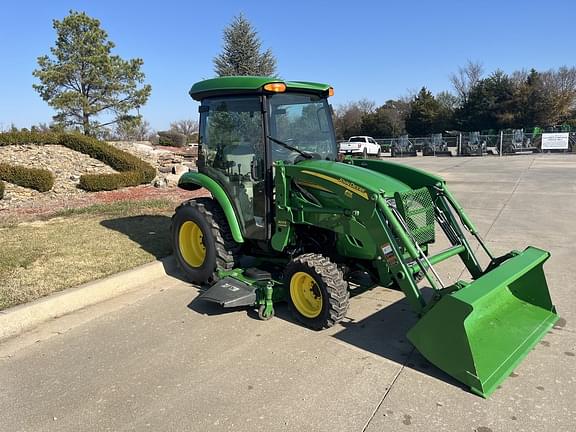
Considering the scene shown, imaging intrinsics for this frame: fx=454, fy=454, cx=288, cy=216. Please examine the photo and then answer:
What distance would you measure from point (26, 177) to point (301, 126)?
34.0 feet

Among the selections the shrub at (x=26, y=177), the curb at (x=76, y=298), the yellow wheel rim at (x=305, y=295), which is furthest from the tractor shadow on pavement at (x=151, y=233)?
the shrub at (x=26, y=177)

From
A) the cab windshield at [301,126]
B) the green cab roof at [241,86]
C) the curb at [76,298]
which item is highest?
the green cab roof at [241,86]

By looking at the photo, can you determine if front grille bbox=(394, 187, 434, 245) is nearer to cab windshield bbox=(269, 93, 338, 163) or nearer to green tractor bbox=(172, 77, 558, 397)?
green tractor bbox=(172, 77, 558, 397)

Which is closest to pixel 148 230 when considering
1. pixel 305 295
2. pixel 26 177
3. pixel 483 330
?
pixel 305 295

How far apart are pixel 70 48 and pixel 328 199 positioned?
28.9 meters

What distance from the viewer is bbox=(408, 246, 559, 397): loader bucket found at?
10.3ft

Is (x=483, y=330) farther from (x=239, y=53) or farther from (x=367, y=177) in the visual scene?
(x=239, y=53)

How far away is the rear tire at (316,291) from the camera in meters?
3.98

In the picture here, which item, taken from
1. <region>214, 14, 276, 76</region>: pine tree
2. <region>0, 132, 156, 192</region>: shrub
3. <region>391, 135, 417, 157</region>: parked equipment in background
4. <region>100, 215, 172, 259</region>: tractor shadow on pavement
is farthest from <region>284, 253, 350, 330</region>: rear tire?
<region>391, 135, 417, 157</region>: parked equipment in background

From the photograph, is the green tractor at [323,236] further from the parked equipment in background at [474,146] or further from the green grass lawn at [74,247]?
the parked equipment in background at [474,146]

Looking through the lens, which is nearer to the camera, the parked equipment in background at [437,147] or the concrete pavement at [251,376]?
the concrete pavement at [251,376]

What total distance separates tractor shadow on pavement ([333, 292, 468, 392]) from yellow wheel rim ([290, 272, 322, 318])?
309mm

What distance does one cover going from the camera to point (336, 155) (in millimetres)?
5355

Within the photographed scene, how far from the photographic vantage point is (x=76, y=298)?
4.92 meters
